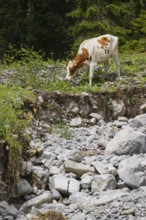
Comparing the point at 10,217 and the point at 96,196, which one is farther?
the point at 96,196

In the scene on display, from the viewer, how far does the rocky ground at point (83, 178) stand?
607 cm

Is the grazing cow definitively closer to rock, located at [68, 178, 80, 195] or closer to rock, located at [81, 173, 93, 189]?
rock, located at [81, 173, 93, 189]

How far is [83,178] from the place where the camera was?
23.5 ft

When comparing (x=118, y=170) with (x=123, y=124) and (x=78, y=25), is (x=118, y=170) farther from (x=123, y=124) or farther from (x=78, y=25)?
(x=78, y=25)

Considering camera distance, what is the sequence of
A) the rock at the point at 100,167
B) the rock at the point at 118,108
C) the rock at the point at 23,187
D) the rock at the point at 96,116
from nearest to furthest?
1. the rock at the point at 23,187
2. the rock at the point at 100,167
3. the rock at the point at 96,116
4. the rock at the point at 118,108

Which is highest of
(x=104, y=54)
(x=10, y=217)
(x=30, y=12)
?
(x=30, y=12)

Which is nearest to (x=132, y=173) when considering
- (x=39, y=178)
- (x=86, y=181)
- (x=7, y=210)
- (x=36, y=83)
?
(x=86, y=181)

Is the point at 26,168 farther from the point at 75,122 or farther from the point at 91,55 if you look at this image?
the point at 91,55

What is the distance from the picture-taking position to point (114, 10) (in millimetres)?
18062

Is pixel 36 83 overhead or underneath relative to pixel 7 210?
overhead

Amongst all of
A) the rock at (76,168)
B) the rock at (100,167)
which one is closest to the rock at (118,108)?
the rock at (100,167)

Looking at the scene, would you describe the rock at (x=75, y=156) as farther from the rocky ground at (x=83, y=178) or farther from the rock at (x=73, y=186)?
the rock at (x=73, y=186)

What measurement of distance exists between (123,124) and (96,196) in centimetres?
421

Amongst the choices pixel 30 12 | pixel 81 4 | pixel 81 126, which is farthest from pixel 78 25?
pixel 81 126
